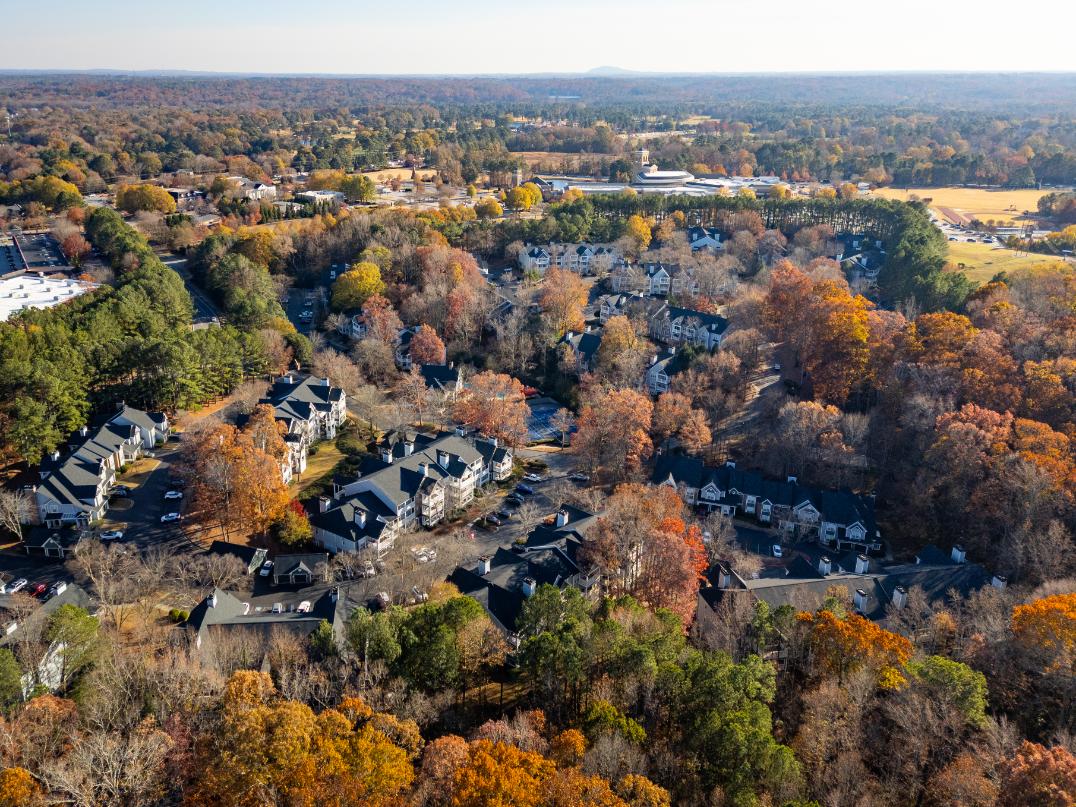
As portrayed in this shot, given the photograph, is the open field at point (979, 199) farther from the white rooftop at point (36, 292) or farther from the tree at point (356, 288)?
the white rooftop at point (36, 292)

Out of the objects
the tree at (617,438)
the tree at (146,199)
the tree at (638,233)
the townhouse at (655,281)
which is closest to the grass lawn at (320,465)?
the tree at (617,438)

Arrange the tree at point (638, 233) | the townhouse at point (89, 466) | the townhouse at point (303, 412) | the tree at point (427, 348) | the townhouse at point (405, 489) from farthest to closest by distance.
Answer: the tree at point (638, 233) → the tree at point (427, 348) → the townhouse at point (303, 412) → the townhouse at point (89, 466) → the townhouse at point (405, 489)

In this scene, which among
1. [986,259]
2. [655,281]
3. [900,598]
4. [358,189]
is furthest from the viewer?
[358,189]

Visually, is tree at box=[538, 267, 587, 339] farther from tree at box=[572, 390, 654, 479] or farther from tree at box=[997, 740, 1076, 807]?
tree at box=[997, 740, 1076, 807]

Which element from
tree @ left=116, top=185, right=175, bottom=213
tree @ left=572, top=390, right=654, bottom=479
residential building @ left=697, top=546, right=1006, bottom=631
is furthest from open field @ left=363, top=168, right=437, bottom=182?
residential building @ left=697, top=546, right=1006, bottom=631

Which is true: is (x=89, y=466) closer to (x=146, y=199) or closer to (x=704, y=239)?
(x=704, y=239)

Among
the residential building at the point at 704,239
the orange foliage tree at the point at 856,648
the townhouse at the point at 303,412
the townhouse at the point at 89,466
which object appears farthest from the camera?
the residential building at the point at 704,239

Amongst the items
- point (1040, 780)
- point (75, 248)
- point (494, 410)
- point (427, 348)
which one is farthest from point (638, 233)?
point (1040, 780)
